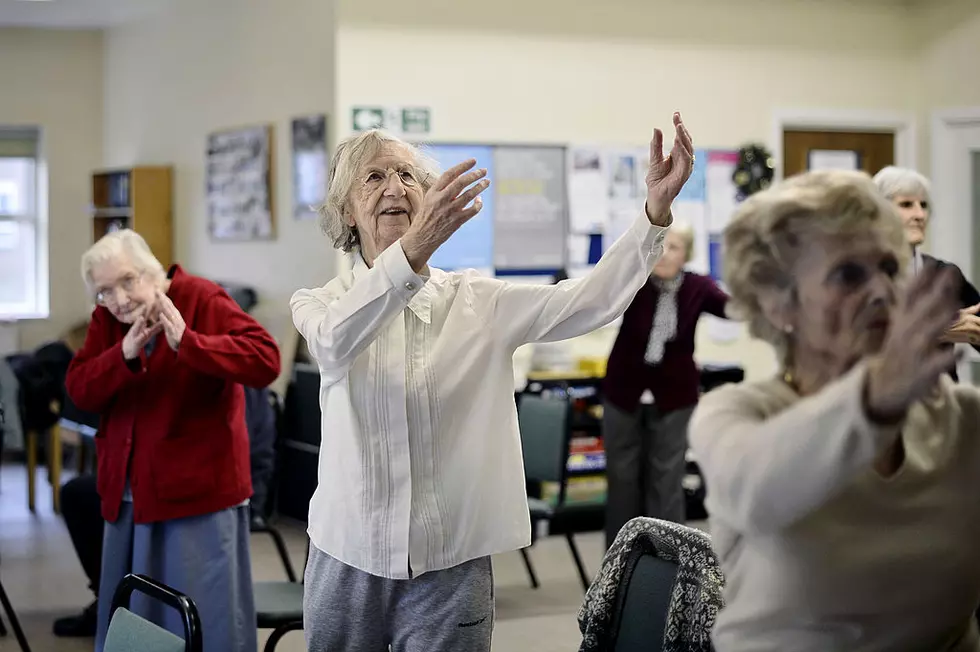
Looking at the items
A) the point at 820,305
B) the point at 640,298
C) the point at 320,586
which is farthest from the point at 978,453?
the point at 640,298

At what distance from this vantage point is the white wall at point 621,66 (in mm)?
6234

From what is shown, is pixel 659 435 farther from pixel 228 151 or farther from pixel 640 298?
pixel 228 151

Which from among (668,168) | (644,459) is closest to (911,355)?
(668,168)

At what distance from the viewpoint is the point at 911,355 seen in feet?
3.61

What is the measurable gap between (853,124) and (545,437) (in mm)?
3475

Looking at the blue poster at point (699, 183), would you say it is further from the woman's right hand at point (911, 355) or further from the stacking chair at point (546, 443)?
the woman's right hand at point (911, 355)

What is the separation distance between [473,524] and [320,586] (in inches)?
11.5

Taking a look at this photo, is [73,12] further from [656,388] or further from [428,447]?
[428,447]

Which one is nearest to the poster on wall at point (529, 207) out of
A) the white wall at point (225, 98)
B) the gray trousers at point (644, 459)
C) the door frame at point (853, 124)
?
the white wall at point (225, 98)

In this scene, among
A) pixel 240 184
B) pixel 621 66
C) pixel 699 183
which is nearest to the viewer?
pixel 621 66

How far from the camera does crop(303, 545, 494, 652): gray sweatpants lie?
205 cm

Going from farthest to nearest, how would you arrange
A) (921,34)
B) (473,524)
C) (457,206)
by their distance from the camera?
(921,34) → (473,524) → (457,206)

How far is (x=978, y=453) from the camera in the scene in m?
1.33

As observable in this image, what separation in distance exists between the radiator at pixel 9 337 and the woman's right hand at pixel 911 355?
9119 mm
